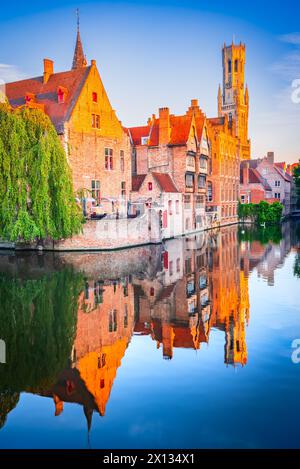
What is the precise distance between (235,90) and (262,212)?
66246 millimetres

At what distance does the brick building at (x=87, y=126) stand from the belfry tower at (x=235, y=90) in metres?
84.1

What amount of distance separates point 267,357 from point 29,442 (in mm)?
6140

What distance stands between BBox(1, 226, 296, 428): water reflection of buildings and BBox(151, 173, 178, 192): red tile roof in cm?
1516

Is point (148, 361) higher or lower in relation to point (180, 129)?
lower

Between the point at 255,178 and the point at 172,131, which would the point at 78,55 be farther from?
the point at 255,178

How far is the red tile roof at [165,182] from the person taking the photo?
4181cm

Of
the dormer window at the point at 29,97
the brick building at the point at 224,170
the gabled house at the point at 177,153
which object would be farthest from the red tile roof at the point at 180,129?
the dormer window at the point at 29,97

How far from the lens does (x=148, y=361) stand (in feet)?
34.3

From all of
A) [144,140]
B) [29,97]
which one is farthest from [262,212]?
[29,97]

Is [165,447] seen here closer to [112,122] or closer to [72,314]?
[72,314]

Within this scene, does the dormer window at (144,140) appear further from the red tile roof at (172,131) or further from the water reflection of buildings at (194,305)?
the water reflection of buildings at (194,305)

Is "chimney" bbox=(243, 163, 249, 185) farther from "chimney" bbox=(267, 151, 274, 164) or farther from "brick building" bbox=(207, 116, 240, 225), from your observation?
"chimney" bbox=(267, 151, 274, 164)

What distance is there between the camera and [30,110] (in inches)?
1099
